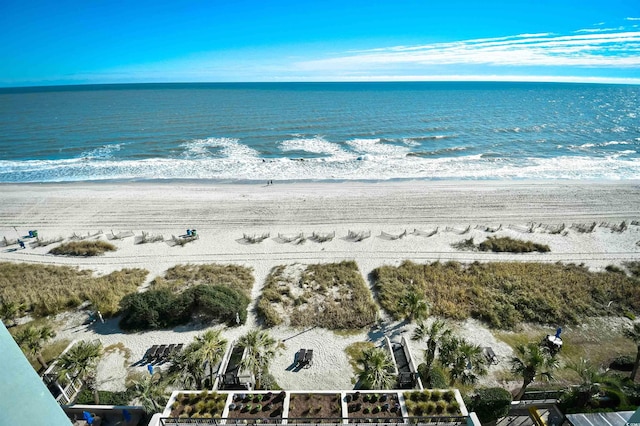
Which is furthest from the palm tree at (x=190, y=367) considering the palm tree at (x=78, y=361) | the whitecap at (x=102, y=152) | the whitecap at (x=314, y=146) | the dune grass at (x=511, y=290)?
the whitecap at (x=102, y=152)

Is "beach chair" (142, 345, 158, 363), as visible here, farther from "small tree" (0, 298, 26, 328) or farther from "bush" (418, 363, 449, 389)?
"bush" (418, 363, 449, 389)

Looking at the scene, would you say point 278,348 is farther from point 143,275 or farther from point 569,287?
point 569,287

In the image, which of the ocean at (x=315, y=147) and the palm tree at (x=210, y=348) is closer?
the palm tree at (x=210, y=348)

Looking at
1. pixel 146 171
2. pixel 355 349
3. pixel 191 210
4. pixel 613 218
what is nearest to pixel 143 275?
pixel 191 210

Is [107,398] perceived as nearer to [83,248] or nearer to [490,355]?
[83,248]

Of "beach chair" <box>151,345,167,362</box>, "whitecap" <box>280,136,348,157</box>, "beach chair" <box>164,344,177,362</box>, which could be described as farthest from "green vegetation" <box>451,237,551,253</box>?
"whitecap" <box>280,136,348,157</box>

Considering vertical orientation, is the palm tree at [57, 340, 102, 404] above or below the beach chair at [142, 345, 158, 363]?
above

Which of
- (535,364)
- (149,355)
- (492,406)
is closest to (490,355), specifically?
(492,406)

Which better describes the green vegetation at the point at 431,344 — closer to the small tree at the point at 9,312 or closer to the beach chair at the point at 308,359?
the beach chair at the point at 308,359
